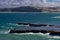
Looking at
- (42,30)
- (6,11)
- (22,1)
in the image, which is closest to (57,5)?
(22,1)

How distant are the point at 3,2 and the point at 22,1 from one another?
9334mm

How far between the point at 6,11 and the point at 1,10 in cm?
225

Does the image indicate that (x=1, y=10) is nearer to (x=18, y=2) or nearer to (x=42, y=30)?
(x=18, y=2)

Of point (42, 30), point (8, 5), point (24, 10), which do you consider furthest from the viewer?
point (8, 5)

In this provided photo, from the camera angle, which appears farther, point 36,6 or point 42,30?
point 36,6

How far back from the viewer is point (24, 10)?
10262 cm

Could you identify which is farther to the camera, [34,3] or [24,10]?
[34,3]

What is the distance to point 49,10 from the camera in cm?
10438

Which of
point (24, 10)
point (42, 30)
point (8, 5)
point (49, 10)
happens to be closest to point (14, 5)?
point (8, 5)

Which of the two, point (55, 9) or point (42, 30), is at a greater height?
point (42, 30)

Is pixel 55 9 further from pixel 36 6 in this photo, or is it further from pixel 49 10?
pixel 36 6

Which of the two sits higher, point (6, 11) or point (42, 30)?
point (42, 30)

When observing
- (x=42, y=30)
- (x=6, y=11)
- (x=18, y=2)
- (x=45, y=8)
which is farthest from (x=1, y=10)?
(x=42, y=30)

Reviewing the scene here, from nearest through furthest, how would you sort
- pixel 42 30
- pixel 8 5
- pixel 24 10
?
pixel 42 30, pixel 24 10, pixel 8 5
